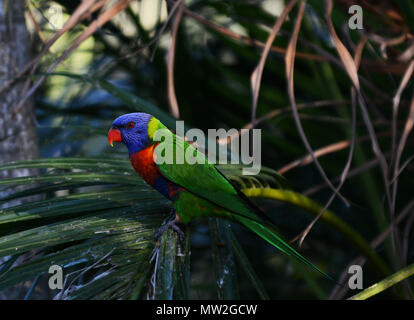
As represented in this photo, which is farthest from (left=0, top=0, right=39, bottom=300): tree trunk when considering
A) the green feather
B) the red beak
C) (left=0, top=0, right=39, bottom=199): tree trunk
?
the green feather

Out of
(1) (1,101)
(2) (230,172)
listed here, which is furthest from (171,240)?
(1) (1,101)

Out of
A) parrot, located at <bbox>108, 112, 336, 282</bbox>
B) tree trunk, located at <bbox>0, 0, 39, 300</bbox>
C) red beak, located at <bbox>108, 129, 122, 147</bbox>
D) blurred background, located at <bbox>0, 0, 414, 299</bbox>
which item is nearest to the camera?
blurred background, located at <bbox>0, 0, 414, 299</bbox>

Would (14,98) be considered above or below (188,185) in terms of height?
above

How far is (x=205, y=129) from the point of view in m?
2.12

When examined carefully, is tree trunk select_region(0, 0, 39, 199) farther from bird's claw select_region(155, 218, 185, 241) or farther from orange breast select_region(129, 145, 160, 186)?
bird's claw select_region(155, 218, 185, 241)

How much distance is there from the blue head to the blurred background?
0.09 m

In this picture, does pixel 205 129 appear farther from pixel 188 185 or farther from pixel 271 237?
pixel 271 237

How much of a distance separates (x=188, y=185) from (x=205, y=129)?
1.20m

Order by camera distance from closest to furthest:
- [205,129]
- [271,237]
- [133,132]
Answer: [271,237], [133,132], [205,129]

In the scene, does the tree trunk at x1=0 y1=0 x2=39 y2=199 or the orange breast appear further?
the tree trunk at x1=0 y1=0 x2=39 y2=199

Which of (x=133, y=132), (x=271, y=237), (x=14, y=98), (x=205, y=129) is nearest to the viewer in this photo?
(x=271, y=237)

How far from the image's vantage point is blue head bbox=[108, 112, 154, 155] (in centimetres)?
97

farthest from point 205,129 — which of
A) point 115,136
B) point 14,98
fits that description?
point 115,136
